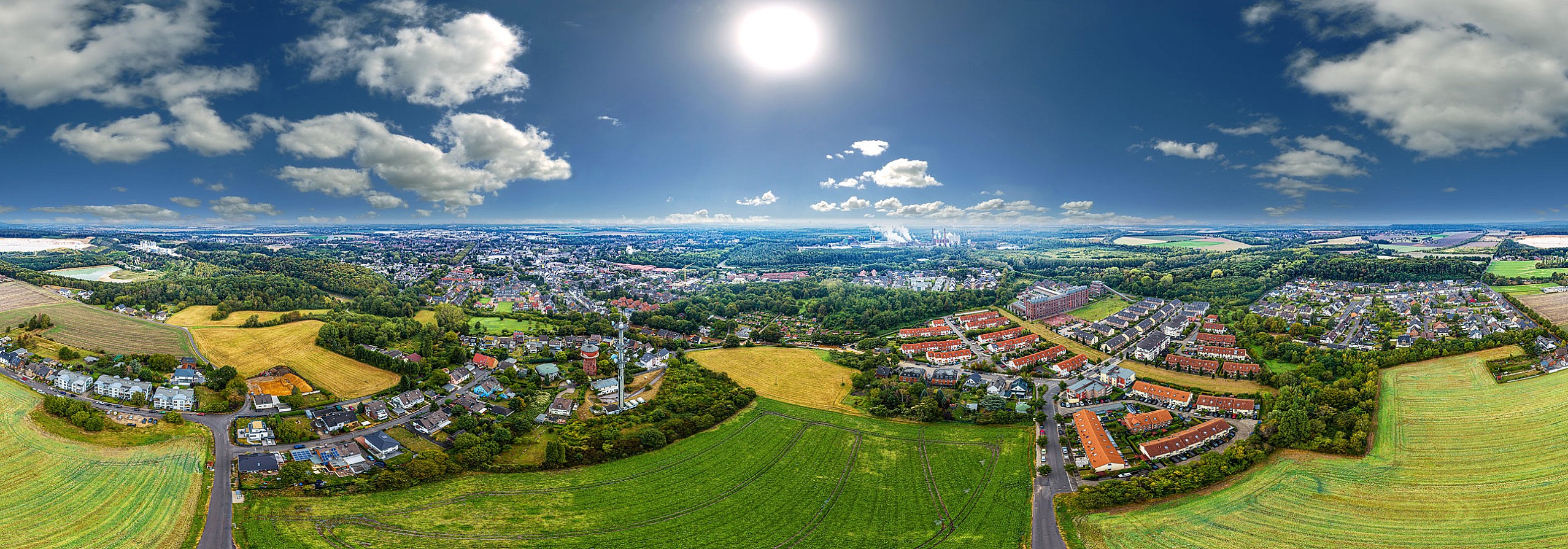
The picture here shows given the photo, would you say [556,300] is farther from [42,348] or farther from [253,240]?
[253,240]

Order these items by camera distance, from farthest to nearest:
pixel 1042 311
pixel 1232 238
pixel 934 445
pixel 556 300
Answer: pixel 1232 238, pixel 556 300, pixel 1042 311, pixel 934 445

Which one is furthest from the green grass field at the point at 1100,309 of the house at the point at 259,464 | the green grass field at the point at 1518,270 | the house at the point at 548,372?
the house at the point at 259,464

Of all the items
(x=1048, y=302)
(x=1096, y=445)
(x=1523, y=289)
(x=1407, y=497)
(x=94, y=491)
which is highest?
(x=1523, y=289)

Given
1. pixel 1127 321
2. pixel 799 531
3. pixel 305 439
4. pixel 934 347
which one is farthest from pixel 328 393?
pixel 1127 321

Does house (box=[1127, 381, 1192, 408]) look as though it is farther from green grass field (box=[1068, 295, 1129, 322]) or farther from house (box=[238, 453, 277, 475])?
house (box=[238, 453, 277, 475])

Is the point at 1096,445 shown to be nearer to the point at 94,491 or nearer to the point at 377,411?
the point at 377,411

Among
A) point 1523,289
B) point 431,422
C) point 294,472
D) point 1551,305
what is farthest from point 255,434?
point 1523,289
